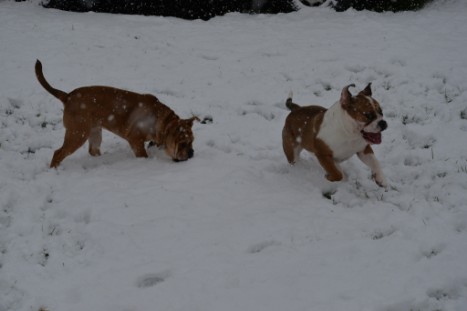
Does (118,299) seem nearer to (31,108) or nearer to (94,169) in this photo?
(94,169)

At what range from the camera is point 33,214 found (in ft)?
17.1

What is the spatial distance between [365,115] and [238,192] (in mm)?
1754


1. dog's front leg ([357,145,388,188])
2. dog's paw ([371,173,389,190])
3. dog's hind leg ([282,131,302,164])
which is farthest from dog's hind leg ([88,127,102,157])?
dog's paw ([371,173,389,190])

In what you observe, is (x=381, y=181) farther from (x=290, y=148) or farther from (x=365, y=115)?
(x=290, y=148)

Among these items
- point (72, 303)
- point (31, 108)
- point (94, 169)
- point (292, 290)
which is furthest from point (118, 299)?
point (31, 108)

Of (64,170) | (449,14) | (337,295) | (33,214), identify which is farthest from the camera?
(449,14)

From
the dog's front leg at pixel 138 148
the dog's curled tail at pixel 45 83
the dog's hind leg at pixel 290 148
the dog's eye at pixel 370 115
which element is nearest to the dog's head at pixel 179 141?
the dog's front leg at pixel 138 148

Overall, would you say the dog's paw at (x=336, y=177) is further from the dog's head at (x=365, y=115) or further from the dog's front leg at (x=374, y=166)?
the dog's head at (x=365, y=115)

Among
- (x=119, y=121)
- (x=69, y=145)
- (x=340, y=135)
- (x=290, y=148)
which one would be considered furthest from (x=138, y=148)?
(x=340, y=135)

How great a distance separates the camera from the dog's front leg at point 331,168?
5.90 meters

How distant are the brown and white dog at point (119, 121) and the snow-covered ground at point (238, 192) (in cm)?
24

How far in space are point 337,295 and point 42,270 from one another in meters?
2.68

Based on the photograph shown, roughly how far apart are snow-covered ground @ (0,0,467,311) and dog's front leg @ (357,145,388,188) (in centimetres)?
12

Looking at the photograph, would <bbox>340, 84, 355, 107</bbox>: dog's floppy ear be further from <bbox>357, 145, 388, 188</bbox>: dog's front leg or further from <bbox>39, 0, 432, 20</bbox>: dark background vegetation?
<bbox>39, 0, 432, 20</bbox>: dark background vegetation
